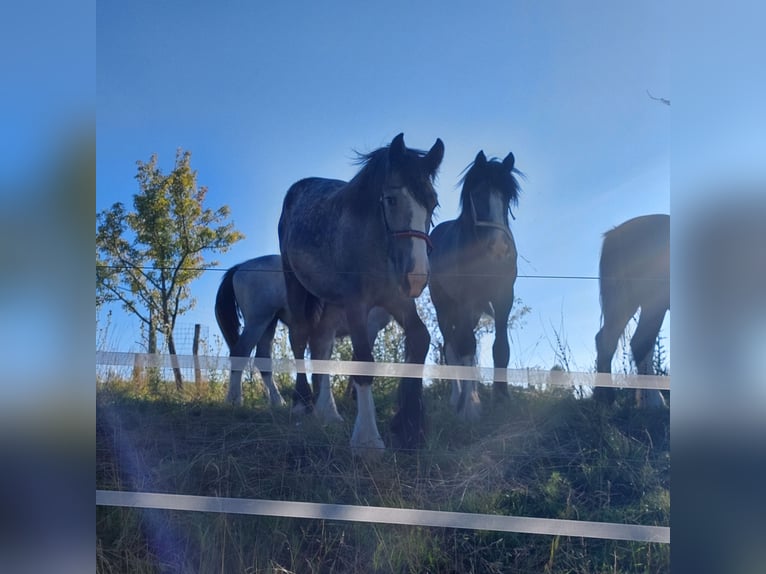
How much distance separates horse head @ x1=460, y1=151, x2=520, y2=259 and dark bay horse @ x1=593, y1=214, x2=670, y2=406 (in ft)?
1.13

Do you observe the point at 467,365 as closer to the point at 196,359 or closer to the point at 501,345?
the point at 501,345

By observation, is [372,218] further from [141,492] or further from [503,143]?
[141,492]

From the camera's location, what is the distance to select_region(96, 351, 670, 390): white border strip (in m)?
1.99

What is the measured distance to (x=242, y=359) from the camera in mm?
2260

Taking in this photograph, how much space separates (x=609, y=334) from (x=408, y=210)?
826 millimetres

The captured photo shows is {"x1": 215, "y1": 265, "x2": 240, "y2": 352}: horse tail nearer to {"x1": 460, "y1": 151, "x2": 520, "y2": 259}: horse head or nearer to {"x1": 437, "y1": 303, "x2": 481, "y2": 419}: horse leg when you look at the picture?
{"x1": 437, "y1": 303, "x2": 481, "y2": 419}: horse leg

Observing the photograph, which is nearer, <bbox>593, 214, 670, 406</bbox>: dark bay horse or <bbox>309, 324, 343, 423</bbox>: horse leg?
<bbox>593, 214, 670, 406</bbox>: dark bay horse

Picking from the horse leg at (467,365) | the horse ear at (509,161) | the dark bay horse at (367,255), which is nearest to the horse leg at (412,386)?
the dark bay horse at (367,255)

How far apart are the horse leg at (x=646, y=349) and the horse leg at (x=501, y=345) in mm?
421

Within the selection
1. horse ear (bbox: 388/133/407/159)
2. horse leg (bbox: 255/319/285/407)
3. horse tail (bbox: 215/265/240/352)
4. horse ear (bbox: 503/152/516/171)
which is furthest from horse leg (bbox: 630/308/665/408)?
horse tail (bbox: 215/265/240/352)

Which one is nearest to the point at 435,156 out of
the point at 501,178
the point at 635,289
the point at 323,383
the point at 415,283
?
the point at 501,178

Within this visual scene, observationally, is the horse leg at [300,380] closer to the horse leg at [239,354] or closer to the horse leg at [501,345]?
the horse leg at [239,354]

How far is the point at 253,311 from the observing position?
2.25 m

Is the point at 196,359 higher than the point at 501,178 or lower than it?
lower
